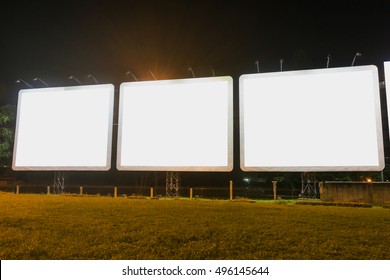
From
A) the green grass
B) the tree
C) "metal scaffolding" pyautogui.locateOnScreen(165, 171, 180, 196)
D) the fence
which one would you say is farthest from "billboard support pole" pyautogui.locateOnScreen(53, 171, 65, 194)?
the green grass

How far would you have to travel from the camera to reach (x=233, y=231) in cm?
709

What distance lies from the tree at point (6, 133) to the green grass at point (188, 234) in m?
14.9

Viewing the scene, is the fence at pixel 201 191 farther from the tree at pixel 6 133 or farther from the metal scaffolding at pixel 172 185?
the tree at pixel 6 133

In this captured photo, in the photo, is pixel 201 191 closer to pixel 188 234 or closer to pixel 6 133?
pixel 188 234

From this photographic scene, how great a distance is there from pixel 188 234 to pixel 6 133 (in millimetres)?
21191

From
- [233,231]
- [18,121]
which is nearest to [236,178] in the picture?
[18,121]

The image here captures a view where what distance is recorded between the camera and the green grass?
5.70m

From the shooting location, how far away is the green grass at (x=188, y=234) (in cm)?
570

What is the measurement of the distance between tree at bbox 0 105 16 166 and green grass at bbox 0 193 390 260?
14.9 m

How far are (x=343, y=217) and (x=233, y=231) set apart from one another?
366 cm

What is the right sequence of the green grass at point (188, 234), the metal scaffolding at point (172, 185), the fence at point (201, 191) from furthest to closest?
1. the fence at point (201, 191)
2. the metal scaffolding at point (172, 185)
3. the green grass at point (188, 234)

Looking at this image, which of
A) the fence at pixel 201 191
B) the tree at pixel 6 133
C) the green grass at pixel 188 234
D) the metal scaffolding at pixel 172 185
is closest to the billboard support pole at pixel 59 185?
the fence at pixel 201 191

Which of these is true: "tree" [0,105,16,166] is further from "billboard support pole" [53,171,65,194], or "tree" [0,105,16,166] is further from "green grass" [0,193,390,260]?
"green grass" [0,193,390,260]

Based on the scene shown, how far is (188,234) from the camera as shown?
6.80m
